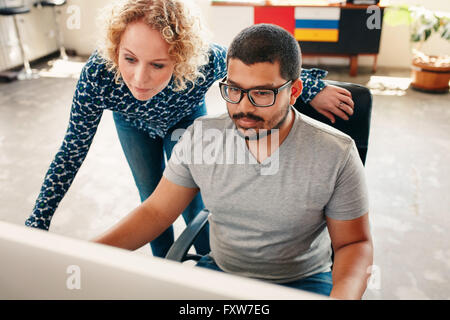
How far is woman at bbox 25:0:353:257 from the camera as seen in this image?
109 centimetres

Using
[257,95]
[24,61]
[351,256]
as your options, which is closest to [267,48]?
[257,95]

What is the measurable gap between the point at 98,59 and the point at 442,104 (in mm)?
3657

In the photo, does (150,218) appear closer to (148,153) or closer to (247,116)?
(247,116)

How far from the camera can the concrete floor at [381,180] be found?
2.07 meters

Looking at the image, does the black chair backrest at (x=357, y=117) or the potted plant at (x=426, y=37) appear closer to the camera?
the black chair backrest at (x=357, y=117)

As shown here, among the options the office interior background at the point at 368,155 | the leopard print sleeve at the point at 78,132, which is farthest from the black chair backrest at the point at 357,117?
the office interior background at the point at 368,155

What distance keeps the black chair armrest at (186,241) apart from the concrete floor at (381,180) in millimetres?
1053

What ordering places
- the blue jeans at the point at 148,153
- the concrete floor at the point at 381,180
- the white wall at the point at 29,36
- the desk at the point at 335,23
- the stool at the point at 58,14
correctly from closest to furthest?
the blue jeans at the point at 148,153
the concrete floor at the point at 381,180
the desk at the point at 335,23
the white wall at the point at 29,36
the stool at the point at 58,14

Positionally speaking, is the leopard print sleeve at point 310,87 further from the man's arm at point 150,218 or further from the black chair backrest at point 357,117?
the man's arm at point 150,218

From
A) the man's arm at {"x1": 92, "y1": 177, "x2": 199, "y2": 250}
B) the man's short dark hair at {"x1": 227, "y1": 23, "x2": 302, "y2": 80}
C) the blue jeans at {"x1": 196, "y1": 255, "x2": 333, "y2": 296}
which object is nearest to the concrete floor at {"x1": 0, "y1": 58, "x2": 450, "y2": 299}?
the blue jeans at {"x1": 196, "y1": 255, "x2": 333, "y2": 296}

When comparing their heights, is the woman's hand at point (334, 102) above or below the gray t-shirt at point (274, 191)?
above

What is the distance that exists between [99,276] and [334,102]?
2.99 feet

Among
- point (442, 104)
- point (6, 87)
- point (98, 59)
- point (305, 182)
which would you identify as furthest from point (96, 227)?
point (442, 104)

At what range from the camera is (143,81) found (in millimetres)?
1109
